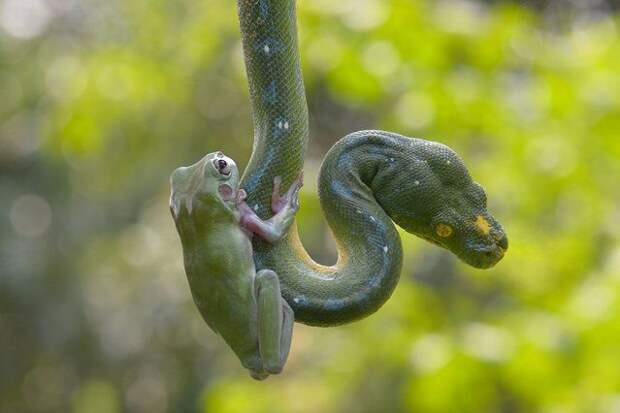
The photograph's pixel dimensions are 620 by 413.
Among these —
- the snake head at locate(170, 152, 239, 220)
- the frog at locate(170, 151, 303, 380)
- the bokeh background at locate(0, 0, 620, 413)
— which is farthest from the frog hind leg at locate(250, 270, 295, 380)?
the bokeh background at locate(0, 0, 620, 413)

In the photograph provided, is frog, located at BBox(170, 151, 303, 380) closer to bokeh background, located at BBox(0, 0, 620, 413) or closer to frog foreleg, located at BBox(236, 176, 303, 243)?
frog foreleg, located at BBox(236, 176, 303, 243)

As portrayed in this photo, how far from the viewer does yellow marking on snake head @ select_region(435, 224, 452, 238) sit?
192cm

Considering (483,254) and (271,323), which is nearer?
(271,323)

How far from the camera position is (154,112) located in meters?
8.54

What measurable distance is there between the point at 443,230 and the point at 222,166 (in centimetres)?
46

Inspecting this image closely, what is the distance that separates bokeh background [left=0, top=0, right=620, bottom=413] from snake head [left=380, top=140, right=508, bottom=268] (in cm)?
230

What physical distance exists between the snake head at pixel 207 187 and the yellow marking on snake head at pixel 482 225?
0.49 metres

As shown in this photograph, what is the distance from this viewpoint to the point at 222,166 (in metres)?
1.91

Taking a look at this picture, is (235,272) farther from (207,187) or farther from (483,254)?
(483,254)

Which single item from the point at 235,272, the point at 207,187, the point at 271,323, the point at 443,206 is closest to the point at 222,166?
the point at 207,187

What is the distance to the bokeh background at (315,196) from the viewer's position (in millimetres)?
4570

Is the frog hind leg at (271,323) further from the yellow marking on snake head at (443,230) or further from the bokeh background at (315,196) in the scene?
the bokeh background at (315,196)

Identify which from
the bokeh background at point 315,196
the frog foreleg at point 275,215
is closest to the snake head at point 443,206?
the frog foreleg at point 275,215

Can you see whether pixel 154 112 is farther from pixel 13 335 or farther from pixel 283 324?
pixel 283 324
